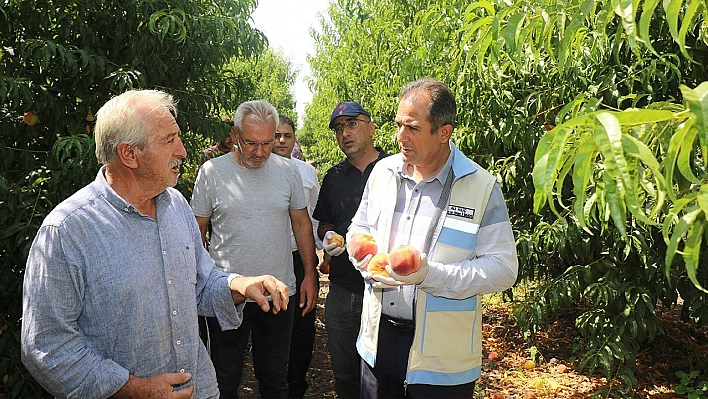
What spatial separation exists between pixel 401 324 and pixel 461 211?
0.56m

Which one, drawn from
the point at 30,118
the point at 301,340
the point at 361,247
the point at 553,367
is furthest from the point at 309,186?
the point at 553,367

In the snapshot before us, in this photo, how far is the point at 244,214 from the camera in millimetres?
3500

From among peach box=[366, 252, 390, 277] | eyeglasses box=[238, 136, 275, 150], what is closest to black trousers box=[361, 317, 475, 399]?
peach box=[366, 252, 390, 277]

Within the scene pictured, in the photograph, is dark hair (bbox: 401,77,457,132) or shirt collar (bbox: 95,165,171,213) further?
dark hair (bbox: 401,77,457,132)

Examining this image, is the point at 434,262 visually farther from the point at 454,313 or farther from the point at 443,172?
the point at 443,172

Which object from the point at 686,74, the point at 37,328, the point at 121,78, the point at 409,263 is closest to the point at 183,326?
the point at 37,328

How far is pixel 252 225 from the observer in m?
3.51

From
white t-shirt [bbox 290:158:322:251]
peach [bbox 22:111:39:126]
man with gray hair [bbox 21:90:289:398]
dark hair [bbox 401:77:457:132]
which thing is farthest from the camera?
white t-shirt [bbox 290:158:322:251]

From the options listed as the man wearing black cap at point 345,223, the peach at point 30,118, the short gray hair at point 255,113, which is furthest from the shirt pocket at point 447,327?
the peach at point 30,118

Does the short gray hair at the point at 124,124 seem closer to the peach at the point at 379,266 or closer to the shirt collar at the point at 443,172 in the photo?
the peach at the point at 379,266

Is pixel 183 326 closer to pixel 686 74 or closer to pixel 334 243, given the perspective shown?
pixel 334 243

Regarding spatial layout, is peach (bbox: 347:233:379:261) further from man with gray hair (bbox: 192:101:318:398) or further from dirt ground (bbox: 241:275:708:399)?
dirt ground (bbox: 241:275:708:399)

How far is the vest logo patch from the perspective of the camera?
246 cm

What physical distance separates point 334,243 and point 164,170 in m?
1.35
